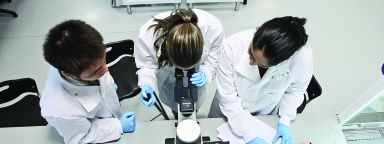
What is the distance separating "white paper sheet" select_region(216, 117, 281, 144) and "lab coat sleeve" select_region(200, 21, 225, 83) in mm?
324

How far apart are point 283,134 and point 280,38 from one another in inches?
22.7

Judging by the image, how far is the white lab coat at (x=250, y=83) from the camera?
1.50 m

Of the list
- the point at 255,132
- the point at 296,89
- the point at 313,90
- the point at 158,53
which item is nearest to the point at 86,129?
the point at 158,53

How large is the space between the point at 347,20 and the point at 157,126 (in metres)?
2.80

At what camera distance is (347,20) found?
3.45m

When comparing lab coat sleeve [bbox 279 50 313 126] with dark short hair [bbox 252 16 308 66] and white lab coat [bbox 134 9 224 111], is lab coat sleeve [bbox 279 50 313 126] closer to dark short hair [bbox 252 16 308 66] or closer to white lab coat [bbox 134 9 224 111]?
dark short hair [bbox 252 16 308 66]

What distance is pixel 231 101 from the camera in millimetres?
1634

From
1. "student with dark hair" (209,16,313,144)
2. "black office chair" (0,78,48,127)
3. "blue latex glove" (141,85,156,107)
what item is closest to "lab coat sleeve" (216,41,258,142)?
"student with dark hair" (209,16,313,144)

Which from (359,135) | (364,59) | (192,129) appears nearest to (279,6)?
(364,59)

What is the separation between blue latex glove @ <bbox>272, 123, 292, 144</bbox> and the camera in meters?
1.56

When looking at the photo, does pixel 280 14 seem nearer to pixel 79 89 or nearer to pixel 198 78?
pixel 198 78

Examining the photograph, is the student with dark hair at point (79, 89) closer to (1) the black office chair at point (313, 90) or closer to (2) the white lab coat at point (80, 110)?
(2) the white lab coat at point (80, 110)

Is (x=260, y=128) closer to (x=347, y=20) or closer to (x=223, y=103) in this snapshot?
(x=223, y=103)

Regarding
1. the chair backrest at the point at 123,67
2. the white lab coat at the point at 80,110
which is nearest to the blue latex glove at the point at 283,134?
the white lab coat at the point at 80,110
